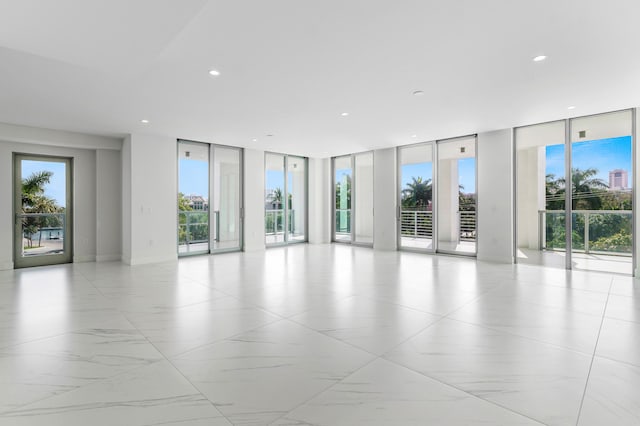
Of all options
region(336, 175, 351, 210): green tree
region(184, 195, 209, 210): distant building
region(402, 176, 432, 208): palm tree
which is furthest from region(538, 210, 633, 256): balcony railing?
region(184, 195, 209, 210): distant building

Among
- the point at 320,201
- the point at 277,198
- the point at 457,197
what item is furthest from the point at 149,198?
the point at 457,197

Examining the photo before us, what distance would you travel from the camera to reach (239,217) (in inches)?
332

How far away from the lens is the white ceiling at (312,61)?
8.15ft

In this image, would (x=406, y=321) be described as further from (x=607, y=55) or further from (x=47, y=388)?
(x=607, y=55)

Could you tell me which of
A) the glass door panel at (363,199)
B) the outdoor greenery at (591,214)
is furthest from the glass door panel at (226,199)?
the outdoor greenery at (591,214)

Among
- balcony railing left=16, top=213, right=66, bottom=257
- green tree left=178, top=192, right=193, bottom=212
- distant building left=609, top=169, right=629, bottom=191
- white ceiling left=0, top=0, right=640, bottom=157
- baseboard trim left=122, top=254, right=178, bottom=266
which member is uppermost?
white ceiling left=0, top=0, right=640, bottom=157

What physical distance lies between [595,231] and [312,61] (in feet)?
19.3

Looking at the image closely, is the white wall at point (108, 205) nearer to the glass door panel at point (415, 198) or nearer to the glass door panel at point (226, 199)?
the glass door panel at point (226, 199)

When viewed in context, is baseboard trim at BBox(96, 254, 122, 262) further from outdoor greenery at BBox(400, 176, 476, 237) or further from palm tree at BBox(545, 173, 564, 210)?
palm tree at BBox(545, 173, 564, 210)

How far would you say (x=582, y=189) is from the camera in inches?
229

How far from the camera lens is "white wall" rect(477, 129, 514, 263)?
21.4 ft

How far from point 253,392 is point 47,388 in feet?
4.40

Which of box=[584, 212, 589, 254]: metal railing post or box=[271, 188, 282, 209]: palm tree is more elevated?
box=[271, 188, 282, 209]: palm tree

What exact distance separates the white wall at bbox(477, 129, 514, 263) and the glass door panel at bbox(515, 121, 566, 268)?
23 cm
